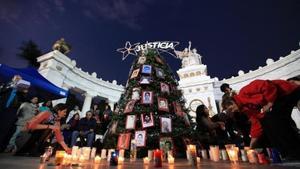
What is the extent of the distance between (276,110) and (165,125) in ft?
6.67

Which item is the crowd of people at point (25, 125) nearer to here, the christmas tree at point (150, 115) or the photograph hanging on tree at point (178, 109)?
the christmas tree at point (150, 115)

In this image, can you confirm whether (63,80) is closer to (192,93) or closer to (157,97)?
(157,97)

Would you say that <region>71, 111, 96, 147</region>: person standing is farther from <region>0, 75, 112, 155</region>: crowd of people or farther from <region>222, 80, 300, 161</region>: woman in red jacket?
<region>222, 80, 300, 161</region>: woman in red jacket

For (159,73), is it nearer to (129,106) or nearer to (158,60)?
(158,60)

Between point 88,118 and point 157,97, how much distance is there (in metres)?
2.80

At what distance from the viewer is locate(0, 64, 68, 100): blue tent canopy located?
242 inches

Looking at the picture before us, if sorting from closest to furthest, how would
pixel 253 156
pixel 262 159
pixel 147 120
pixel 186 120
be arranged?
pixel 262 159, pixel 253 156, pixel 147 120, pixel 186 120

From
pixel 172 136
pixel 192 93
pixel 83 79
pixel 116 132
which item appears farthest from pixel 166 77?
pixel 192 93

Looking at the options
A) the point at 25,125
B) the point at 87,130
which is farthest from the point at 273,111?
the point at 87,130

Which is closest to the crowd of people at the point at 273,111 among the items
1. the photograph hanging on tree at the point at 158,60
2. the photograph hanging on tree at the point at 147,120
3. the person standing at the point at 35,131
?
the photograph hanging on tree at the point at 147,120

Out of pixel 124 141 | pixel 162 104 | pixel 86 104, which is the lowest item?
pixel 124 141

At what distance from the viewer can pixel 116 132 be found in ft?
12.6

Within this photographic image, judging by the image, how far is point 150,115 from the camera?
370cm

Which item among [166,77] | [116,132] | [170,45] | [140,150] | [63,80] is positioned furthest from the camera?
[170,45]
